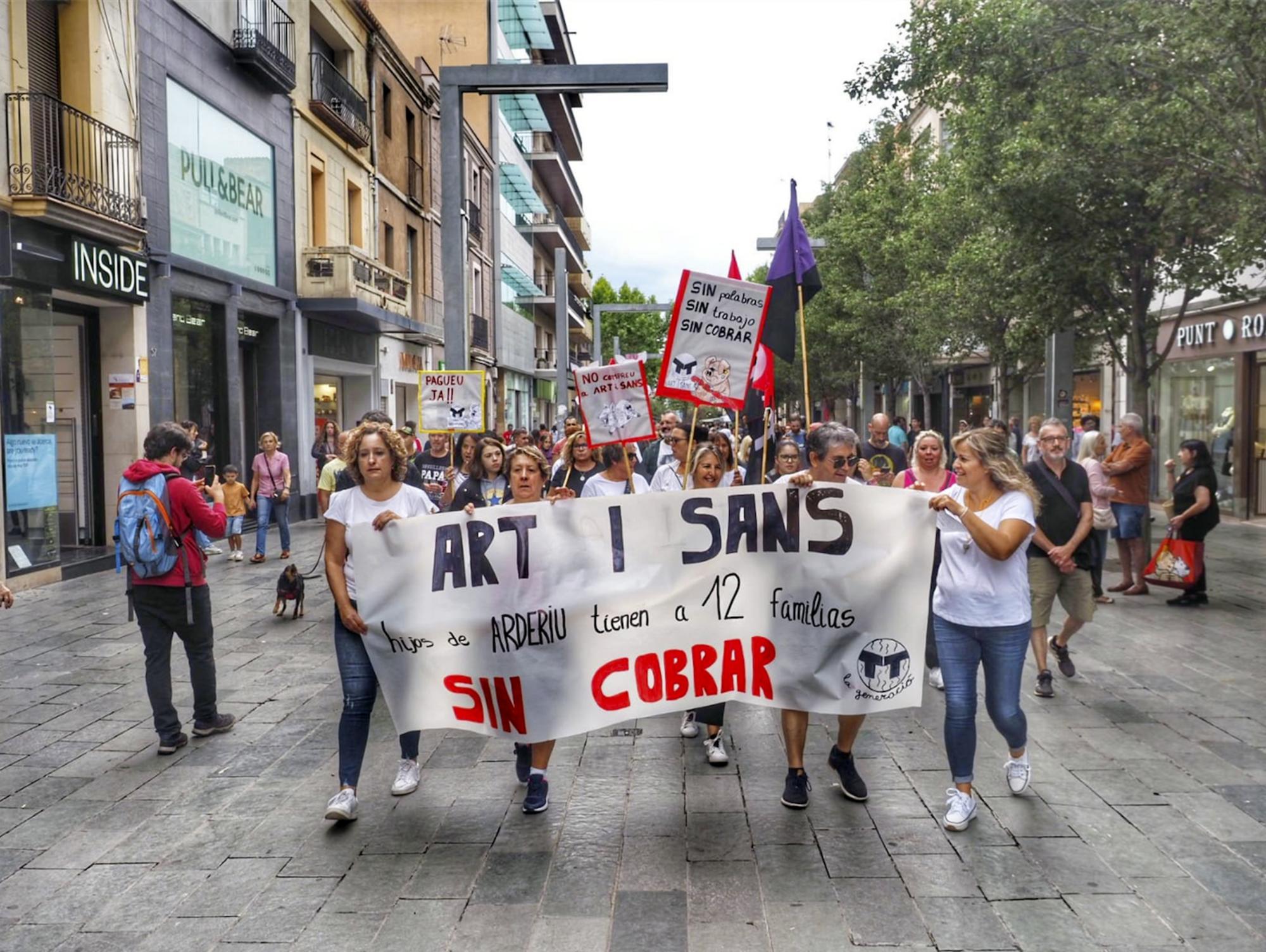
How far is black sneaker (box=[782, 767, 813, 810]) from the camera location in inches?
207

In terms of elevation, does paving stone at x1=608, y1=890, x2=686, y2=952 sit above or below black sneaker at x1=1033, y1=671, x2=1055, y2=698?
below

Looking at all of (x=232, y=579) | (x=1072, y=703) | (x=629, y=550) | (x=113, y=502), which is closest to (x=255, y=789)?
(x=629, y=550)

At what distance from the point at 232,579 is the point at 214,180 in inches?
304

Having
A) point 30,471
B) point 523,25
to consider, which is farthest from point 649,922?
point 523,25

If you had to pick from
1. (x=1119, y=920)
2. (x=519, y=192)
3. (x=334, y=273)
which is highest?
(x=519, y=192)

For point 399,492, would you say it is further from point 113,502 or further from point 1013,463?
point 113,502

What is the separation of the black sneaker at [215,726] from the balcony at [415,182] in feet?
81.4

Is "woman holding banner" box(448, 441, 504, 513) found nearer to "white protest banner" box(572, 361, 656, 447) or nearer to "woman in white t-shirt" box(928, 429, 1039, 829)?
"white protest banner" box(572, 361, 656, 447)

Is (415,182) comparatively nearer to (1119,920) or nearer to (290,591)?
(290,591)

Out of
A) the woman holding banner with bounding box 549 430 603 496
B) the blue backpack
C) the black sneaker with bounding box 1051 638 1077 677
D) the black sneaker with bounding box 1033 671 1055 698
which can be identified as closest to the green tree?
the black sneaker with bounding box 1051 638 1077 677

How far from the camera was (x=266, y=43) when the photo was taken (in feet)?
61.4

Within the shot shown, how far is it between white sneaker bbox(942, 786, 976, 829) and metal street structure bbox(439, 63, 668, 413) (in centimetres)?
743

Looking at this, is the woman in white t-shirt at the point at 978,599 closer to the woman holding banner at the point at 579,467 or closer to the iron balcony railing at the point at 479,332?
the woman holding banner at the point at 579,467

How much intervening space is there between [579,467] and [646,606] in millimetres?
4052
